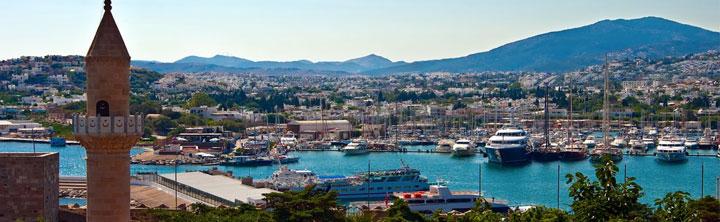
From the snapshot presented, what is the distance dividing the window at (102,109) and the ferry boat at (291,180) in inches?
978

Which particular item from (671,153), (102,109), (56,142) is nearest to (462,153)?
(671,153)

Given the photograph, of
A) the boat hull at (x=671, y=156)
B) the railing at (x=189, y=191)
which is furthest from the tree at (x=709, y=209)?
the boat hull at (x=671, y=156)

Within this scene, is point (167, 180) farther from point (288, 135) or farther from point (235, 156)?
point (288, 135)

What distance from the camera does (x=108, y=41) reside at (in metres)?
8.62

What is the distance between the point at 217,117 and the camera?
73.2 metres

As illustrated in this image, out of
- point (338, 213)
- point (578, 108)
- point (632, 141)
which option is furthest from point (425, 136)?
point (338, 213)

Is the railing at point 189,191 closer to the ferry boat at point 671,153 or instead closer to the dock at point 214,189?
the dock at point 214,189

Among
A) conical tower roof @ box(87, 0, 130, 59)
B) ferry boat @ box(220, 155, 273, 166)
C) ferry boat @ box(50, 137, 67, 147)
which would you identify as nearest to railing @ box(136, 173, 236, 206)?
ferry boat @ box(220, 155, 273, 166)

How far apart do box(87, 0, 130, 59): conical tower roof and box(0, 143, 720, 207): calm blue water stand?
2362cm

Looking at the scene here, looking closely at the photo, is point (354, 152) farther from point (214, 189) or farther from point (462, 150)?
point (214, 189)

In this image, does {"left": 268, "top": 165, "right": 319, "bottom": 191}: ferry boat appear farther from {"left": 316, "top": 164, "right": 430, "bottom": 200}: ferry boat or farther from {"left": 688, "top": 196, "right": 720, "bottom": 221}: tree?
{"left": 688, "top": 196, "right": 720, "bottom": 221}: tree

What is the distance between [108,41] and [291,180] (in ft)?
86.1

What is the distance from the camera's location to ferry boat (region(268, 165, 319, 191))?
111ft

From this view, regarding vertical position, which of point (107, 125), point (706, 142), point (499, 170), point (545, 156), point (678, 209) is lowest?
point (499, 170)
